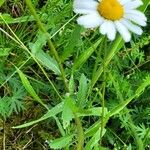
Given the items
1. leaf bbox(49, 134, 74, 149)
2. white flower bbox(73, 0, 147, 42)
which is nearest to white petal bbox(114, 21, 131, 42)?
white flower bbox(73, 0, 147, 42)

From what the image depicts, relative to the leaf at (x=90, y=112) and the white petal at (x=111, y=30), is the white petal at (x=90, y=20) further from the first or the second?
the leaf at (x=90, y=112)

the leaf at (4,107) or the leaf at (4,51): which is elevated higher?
the leaf at (4,51)

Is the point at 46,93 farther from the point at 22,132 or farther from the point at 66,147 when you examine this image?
the point at 66,147

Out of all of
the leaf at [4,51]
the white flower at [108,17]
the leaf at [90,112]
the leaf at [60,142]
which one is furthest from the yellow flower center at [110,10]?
the leaf at [4,51]

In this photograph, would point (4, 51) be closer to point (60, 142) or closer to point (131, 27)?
point (60, 142)

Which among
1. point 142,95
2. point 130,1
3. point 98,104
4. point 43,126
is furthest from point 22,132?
point 130,1
